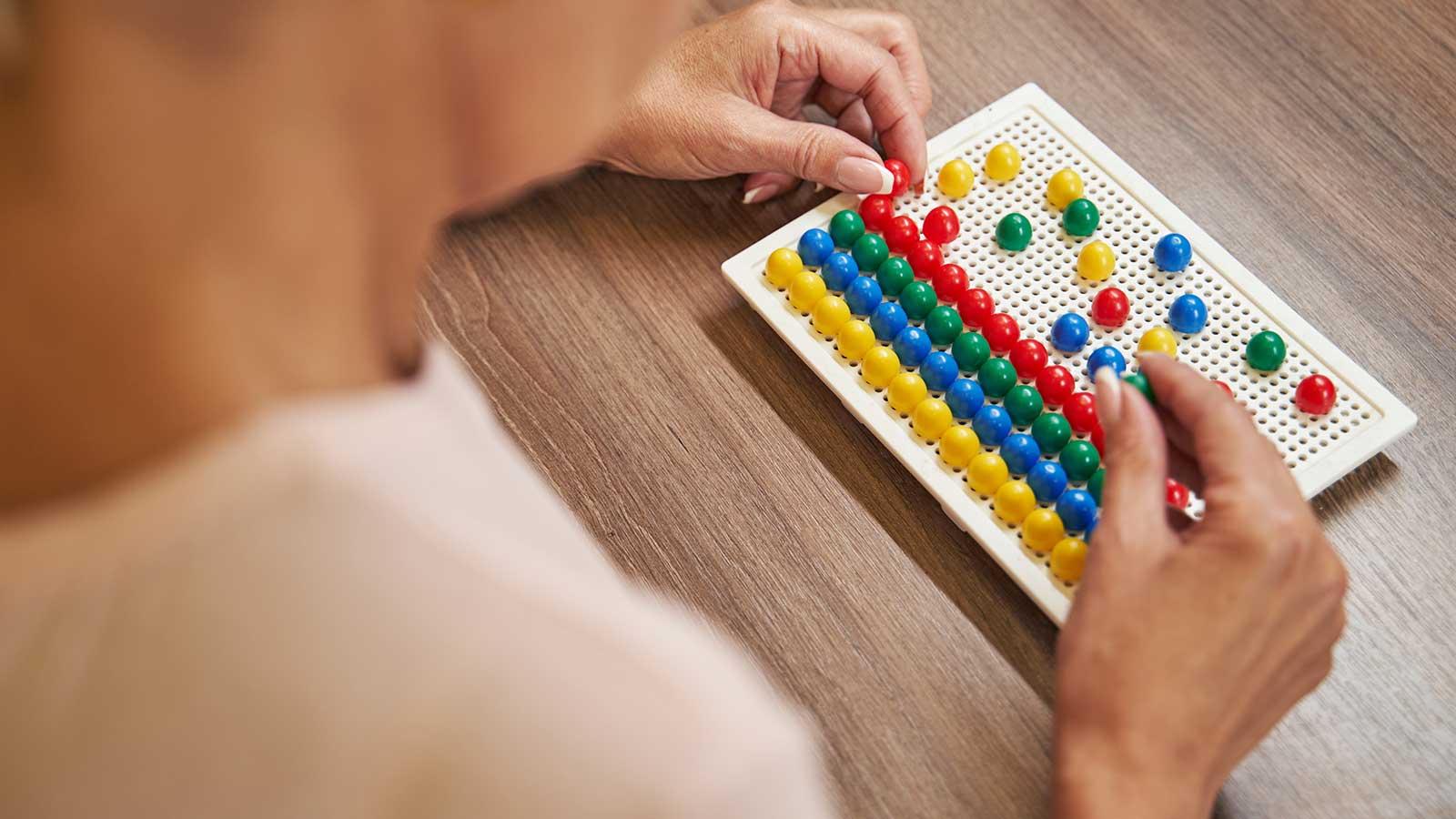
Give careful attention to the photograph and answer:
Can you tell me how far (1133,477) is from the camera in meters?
0.71

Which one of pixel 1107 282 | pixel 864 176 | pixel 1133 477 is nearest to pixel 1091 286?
pixel 1107 282

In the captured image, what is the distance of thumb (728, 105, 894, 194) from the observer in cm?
101

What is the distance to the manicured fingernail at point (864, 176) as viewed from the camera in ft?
3.31

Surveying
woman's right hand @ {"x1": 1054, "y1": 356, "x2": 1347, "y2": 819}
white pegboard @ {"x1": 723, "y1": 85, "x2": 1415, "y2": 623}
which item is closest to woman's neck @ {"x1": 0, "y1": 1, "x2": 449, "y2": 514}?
woman's right hand @ {"x1": 1054, "y1": 356, "x2": 1347, "y2": 819}

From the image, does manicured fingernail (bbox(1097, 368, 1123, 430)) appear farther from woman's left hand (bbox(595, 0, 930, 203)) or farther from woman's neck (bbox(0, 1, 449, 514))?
woman's neck (bbox(0, 1, 449, 514))

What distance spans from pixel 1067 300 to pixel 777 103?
0.33 metres

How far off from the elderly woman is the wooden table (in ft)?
1.36

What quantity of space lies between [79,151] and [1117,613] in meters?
0.57

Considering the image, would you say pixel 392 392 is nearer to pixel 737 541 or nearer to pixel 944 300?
pixel 737 541

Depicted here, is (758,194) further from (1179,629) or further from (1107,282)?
(1179,629)

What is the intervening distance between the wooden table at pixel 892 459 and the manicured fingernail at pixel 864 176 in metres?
0.07

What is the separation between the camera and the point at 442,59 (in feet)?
1.18

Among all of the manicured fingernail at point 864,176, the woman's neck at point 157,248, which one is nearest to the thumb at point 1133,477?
the manicured fingernail at point 864,176

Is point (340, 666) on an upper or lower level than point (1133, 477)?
upper
